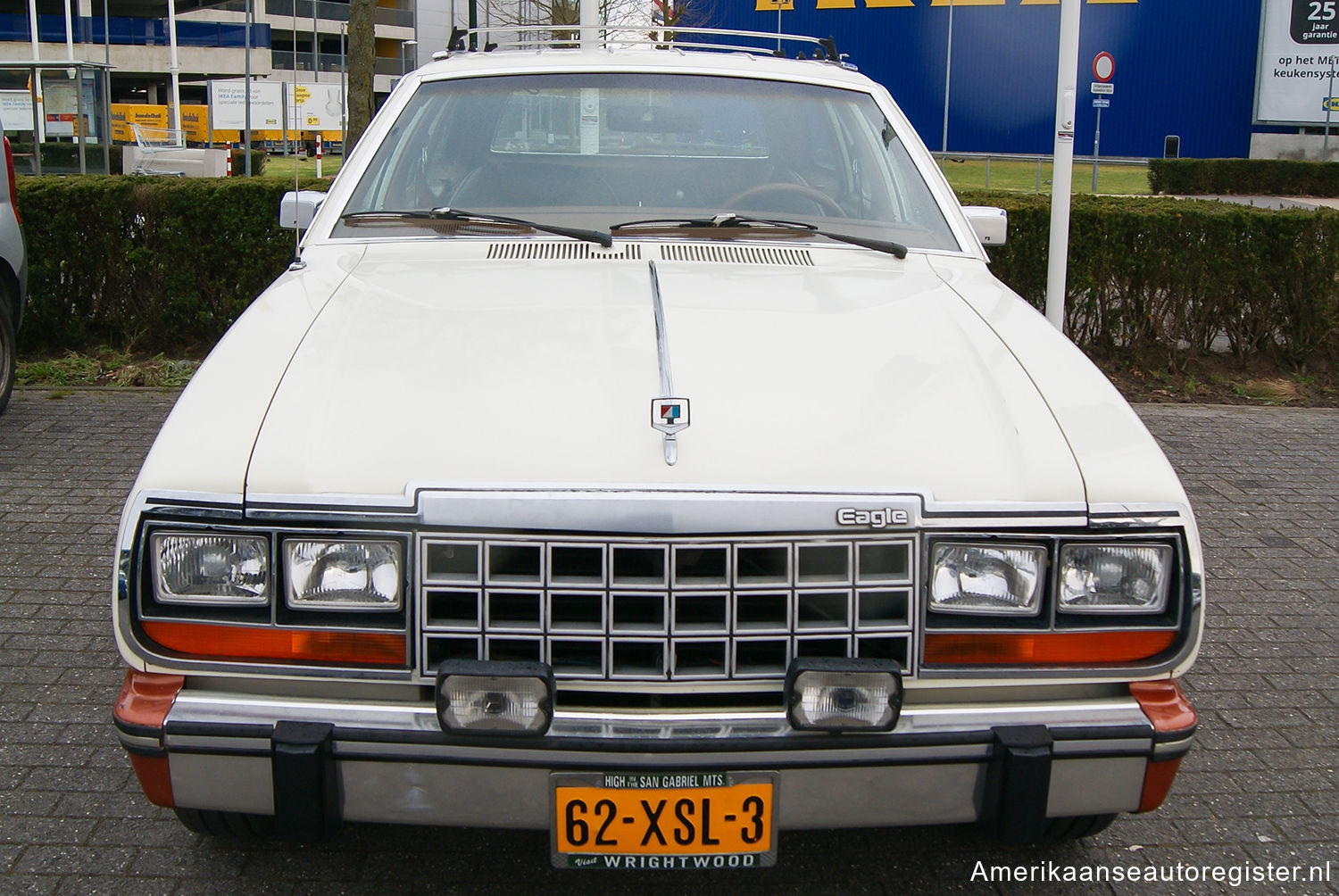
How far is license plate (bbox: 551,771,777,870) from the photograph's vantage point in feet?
7.31

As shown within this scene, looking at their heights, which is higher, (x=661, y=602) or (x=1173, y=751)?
(x=661, y=602)

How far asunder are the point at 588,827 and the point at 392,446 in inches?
31.3

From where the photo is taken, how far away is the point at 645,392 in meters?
2.48

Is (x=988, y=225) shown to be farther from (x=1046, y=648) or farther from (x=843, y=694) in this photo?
(x=843, y=694)

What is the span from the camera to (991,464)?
2350 mm

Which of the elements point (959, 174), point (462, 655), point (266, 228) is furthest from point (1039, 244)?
point (959, 174)

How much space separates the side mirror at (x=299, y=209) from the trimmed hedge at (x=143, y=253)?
438 centimetres

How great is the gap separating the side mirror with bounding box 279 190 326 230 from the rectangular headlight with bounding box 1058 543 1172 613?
2.61 meters

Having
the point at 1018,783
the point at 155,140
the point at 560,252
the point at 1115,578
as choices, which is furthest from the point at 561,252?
the point at 155,140

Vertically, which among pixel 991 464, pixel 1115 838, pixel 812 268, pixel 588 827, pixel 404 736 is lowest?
pixel 1115 838

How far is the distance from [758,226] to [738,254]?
0.20m

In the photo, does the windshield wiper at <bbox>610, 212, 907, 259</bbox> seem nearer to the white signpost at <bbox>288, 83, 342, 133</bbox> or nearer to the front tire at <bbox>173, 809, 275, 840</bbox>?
the front tire at <bbox>173, 809, 275, 840</bbox>

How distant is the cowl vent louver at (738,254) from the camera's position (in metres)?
3.38

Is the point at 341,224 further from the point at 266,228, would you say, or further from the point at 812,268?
the point at 266,228
